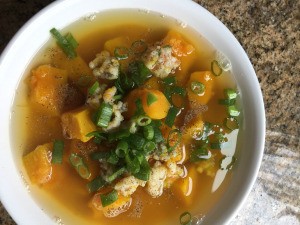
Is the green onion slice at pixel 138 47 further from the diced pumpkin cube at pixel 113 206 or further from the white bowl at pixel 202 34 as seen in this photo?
the diced pumpkin cube at pixel 113 206

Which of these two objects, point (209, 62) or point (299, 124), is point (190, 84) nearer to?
point (209, 62)

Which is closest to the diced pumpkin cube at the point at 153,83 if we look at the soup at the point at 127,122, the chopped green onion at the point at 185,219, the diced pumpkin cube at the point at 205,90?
the soup at the point at 127,122

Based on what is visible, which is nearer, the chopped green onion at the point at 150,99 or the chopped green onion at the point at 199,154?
the chopped green onion at the point at 150,99

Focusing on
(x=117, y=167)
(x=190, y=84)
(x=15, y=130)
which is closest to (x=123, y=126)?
(x=117, y=167)

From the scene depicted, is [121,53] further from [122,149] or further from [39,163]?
[39,163]

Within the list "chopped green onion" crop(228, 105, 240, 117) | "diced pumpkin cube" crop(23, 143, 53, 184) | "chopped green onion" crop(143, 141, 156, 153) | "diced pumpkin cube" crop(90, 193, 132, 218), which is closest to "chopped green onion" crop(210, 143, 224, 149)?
"chopped green onion" crop(228, 105, 240, 117)

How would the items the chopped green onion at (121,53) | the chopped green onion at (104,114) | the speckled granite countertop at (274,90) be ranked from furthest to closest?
the speckled granite countertop at (274,90) < the chopped green onion at (121,53) < the chopped green onion at (104,114)

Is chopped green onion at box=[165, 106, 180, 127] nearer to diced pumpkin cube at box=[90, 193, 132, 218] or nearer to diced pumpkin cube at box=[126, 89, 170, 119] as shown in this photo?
diced pumpkin cube at box=[126, 89, 170, 119]
